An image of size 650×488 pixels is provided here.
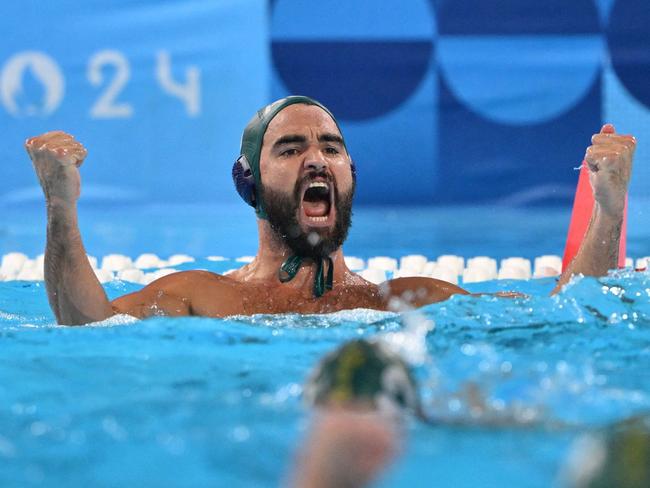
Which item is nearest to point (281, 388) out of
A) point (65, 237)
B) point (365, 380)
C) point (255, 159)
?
point (365, 380)

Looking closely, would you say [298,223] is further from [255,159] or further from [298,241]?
[255,159]

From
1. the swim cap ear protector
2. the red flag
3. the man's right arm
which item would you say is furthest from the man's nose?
the red flag

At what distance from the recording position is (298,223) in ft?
9.26

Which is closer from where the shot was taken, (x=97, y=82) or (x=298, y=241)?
(x=298, y=241)

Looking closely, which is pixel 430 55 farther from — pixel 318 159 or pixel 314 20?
pixel 318 159

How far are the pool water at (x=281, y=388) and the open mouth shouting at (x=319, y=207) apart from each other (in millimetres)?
279

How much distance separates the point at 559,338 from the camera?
7.75ft

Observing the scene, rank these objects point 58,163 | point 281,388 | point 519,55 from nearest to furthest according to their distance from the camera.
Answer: point 281,388 < point 58,163 < point 519,55

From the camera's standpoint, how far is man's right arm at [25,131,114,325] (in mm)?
2352

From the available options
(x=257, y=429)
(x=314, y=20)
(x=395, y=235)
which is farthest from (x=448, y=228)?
(x=257, y=429)

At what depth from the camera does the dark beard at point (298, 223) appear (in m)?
2.82

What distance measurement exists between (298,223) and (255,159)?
242 mm

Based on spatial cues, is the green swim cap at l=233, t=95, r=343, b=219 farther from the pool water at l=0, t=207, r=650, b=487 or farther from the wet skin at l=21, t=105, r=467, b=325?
the pool water at l=0, t=207, r=650, b=487

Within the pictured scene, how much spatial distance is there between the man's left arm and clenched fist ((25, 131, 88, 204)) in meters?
1.27
